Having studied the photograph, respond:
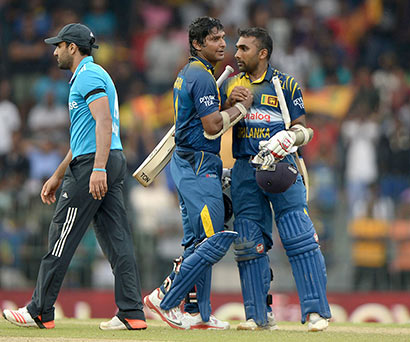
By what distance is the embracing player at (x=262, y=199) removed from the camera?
7207 millimetres

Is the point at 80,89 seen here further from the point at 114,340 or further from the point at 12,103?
the point at 12,103

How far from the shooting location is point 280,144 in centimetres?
702

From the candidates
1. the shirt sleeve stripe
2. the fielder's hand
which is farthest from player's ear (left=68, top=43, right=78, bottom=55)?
the fielder's hand

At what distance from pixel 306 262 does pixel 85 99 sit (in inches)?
84.9

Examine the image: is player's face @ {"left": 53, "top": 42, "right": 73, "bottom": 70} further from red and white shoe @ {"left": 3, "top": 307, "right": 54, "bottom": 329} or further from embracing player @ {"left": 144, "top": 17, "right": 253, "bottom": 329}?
red and white shoe @ {"left": 3, "top": 307, "right": 54, "bottom": 329}

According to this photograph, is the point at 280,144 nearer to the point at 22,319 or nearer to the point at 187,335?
the point at 187,335

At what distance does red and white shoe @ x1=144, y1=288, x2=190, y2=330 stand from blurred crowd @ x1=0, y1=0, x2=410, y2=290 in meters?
4.61

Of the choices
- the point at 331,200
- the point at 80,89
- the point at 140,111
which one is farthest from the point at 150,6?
the point at 80,89

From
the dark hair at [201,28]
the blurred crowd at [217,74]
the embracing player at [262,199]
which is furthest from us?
the blurred crowd at [217,74]

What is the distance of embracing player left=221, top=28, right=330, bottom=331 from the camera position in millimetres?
7207

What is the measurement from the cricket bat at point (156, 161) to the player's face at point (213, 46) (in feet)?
0.74

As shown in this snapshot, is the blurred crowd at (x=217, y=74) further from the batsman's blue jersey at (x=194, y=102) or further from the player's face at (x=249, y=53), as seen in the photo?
the player's face at (x=249, y=53)

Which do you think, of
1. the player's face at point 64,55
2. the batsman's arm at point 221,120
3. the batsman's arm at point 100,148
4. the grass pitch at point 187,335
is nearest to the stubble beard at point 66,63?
the player's face at point 64,55

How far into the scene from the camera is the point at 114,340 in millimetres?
6453
